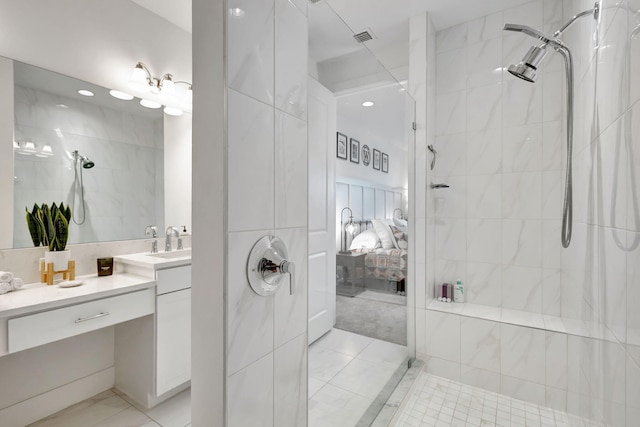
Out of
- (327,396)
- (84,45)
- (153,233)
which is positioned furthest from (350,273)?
(84,45)

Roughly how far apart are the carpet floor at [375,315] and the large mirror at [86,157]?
1.61m

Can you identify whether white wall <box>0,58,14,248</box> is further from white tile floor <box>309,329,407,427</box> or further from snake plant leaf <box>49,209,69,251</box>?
white tile floor <box>309,329,407,427</box>

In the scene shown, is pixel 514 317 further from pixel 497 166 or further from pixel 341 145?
pixel 341 145

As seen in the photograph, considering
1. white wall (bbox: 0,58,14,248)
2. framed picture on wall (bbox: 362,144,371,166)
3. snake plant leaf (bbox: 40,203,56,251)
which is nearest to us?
white wall (bbox: 0,58,14,248)

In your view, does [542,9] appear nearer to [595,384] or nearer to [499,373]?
[595,384]

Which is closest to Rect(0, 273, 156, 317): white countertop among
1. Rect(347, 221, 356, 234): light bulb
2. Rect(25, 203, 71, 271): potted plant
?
Rect(25, 203, 71, 271): potted plant

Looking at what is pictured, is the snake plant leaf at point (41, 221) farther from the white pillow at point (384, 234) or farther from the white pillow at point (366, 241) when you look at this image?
the white pillow at point (384, 234)

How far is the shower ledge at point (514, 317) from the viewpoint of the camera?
1.82 meters

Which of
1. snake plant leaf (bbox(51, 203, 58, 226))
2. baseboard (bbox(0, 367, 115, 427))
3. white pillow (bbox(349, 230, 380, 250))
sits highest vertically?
snake plant leaf (bbox(51, 203, 58, 226))

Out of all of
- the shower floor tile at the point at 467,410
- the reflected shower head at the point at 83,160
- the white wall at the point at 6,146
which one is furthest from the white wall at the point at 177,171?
the shower floor tile at the point at 467,410

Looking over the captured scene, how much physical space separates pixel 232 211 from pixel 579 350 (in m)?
1.91

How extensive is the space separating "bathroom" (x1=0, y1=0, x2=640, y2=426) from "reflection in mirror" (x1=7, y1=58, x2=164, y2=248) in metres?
0.09

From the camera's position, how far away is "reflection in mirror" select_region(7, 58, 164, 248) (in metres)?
1.62

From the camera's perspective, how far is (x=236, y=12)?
0.82 metres
